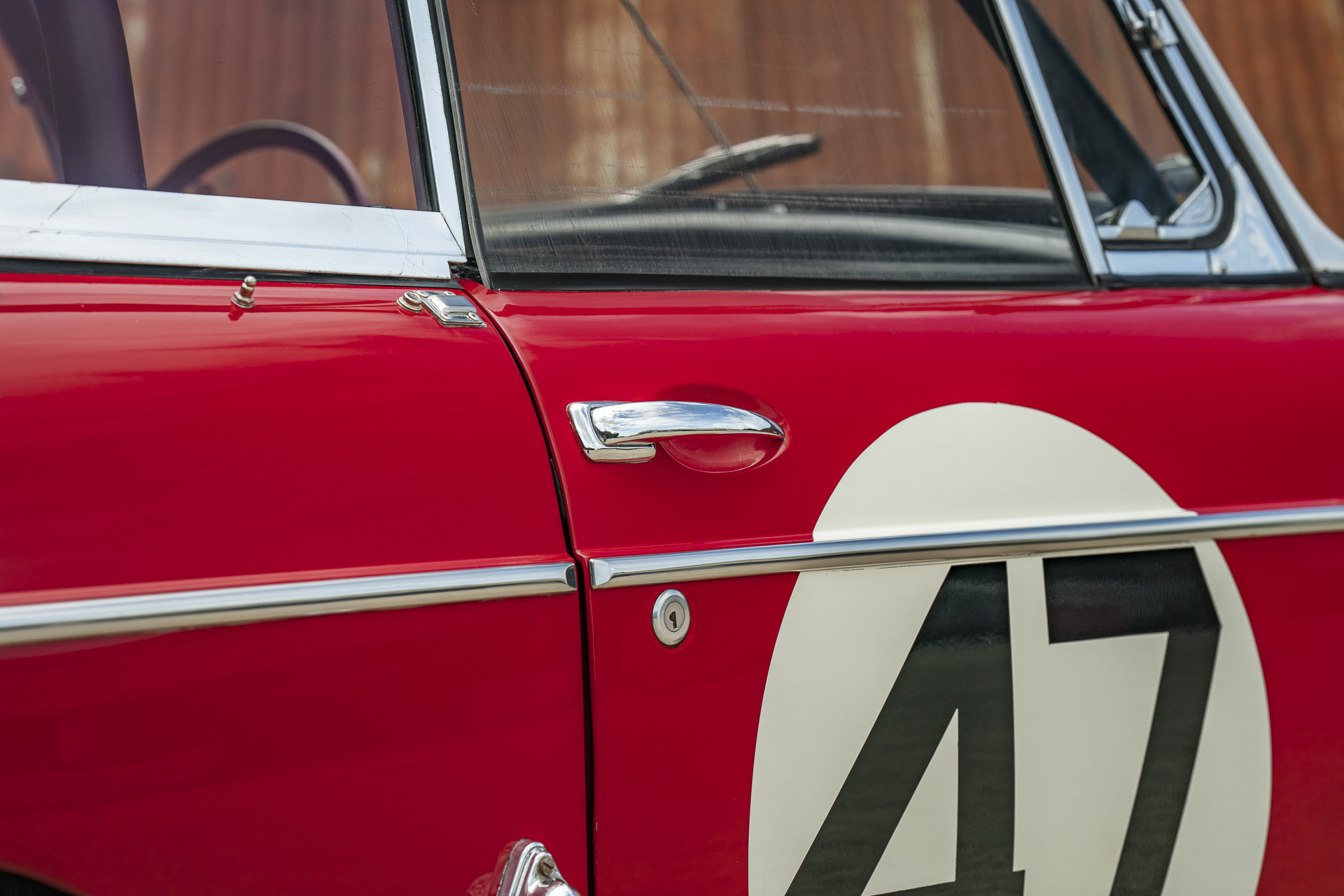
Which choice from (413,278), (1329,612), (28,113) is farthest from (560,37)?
(1329,612)

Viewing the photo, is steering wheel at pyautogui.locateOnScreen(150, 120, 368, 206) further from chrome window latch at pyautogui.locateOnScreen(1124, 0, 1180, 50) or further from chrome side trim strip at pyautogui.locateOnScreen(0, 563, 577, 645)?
chrome window latch at pyautogui.locateOnScreen(1124, 0, 1180, 50)

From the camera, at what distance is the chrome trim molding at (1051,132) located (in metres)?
1.41

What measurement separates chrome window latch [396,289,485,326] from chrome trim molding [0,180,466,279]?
0.21ft

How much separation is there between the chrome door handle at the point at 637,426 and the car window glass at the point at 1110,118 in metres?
0.81

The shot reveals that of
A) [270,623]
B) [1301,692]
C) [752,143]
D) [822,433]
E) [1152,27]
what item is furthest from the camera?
[1152,27]

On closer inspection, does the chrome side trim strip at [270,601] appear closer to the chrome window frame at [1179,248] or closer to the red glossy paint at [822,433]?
the red glossy paint at [822,433]

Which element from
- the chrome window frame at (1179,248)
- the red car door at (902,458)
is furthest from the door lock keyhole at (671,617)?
the chrome window frame at (1179,248)

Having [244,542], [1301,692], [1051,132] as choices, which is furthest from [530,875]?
[1051,132]

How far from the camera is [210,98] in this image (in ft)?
3.58

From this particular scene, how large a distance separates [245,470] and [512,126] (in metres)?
0.53

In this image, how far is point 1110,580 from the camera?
3.71 feet

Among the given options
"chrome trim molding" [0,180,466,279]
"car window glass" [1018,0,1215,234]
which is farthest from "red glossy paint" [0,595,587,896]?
"car window glass" [1018,0,1215,234]

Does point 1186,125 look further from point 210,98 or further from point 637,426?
point 210,98

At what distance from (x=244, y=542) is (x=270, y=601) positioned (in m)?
0.05
